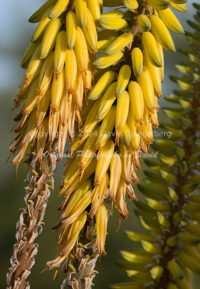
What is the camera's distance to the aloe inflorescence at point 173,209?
3.70ft

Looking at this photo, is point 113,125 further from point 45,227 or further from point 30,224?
point 45,227

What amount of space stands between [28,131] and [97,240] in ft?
1.09

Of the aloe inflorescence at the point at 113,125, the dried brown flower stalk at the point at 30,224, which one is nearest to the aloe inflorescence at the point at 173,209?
the aloe inflorescence at the point at 113,125

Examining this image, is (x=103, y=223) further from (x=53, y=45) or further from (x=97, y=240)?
(x=53, y=45)

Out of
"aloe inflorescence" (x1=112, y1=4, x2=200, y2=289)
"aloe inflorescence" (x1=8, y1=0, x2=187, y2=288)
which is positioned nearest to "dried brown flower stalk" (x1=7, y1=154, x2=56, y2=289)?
"aloe inflorescence" (x1=8, y1=0, x2=187, y2=288)

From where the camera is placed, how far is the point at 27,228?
116cm

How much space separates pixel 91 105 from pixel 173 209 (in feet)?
1.14

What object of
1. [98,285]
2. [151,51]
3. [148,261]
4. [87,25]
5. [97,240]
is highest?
[87,25]

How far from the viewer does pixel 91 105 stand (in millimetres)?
1201

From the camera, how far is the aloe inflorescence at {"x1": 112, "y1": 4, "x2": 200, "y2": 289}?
1.13 meters

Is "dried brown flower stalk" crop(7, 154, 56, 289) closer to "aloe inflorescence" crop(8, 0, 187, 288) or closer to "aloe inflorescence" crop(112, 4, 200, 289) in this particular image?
"aloe inflorescence" crop(8, 0, 187, 288)

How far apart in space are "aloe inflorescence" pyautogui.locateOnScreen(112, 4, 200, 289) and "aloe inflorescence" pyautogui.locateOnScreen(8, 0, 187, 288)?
7cm

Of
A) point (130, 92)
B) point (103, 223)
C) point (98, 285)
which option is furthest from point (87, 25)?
point (98, 285)

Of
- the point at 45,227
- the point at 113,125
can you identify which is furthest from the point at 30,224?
the point at 45,227
